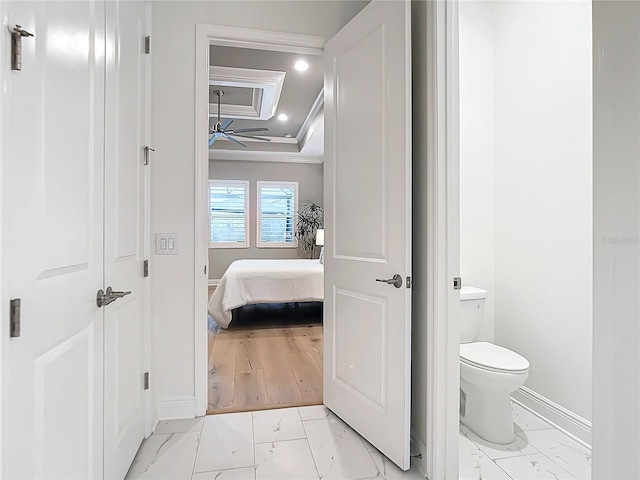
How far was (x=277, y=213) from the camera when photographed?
7.82 metres

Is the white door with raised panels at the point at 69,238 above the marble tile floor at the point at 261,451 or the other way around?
above

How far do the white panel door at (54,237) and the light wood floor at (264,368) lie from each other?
127 centimetres

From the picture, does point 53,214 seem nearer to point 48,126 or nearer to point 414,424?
point 48,126

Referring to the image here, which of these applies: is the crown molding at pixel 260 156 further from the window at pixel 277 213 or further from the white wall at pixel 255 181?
the window at pixel 277 213

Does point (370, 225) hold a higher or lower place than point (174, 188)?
lower

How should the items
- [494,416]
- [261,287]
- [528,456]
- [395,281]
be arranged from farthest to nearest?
1. [261,287]
2. [494,416]
3. [528,456]
4. [395,281]

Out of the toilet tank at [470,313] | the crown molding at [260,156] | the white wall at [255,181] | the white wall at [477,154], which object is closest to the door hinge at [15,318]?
the toilet tank at [470,313]

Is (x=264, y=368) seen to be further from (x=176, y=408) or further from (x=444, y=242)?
(x=444, y=242)

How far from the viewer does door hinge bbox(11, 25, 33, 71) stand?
32.5 inches

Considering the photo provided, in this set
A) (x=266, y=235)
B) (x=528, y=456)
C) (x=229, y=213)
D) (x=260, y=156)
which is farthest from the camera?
(x=266, y=235)

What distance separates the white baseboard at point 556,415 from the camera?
1.98 metres

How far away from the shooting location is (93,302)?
129 centimetres

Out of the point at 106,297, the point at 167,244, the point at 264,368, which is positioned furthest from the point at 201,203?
the point at 264,368

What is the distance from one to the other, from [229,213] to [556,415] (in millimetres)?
6524
